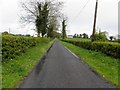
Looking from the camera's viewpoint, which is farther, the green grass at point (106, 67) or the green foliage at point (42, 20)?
the green foliage at point (42, 20)

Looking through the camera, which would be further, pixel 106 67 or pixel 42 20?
pixel 42 20

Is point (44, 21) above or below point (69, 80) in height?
above

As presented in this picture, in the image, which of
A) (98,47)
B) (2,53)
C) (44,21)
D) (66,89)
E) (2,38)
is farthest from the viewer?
(44,21)

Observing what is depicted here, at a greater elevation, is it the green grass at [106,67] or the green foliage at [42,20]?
the green foliage at [42,20]

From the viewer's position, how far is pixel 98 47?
2986cm

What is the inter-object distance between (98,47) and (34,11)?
3573 cm

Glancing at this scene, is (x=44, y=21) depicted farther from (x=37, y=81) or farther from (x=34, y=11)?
(x=37, y=81)

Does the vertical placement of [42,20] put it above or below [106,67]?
above

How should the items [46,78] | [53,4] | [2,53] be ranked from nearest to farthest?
[46,78] → [2,53] → [53,4]

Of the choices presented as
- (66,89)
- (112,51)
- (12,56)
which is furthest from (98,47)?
(66,89)

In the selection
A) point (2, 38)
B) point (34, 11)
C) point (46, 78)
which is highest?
point (34, 11)

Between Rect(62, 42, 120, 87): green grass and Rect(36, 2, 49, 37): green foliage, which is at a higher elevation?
Rect(36, 2, 49, 37): green foliage

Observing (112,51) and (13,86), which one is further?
(112,51)

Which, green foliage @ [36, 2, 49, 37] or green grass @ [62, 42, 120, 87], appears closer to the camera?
green grass @ [62, 42, 120, 87]
